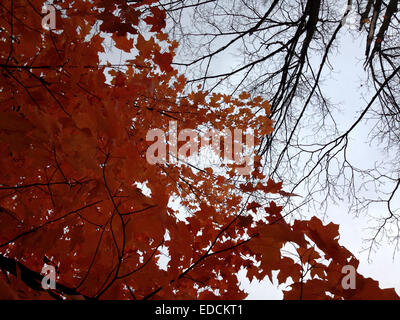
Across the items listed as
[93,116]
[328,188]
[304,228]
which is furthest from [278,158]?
[93,116]

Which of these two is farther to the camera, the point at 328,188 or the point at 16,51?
Answer: the point at 328,188

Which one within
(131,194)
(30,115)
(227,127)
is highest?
(227,127)

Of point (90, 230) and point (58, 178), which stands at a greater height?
point (58, 178)

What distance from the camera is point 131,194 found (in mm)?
1176

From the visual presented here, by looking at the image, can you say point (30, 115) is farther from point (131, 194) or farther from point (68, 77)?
point (68, 77)

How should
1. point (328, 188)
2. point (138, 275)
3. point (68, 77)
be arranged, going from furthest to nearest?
point (328, 188), point (68, 77), point (138, 275)

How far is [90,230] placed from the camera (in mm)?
1376
